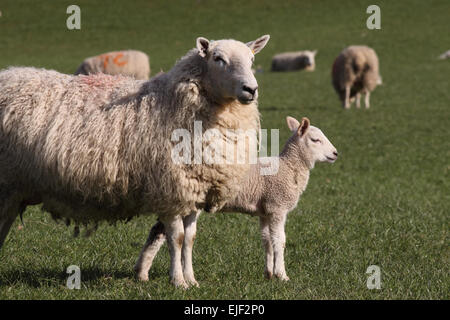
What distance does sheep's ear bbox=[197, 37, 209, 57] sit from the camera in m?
4.98

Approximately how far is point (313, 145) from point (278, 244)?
40.9 inches

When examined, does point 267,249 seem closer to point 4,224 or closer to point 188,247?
point 188,247

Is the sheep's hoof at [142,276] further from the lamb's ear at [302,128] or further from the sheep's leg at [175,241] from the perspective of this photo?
the lamb's ear at [302,128]

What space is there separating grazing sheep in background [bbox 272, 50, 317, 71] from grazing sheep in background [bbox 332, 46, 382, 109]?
15143mm

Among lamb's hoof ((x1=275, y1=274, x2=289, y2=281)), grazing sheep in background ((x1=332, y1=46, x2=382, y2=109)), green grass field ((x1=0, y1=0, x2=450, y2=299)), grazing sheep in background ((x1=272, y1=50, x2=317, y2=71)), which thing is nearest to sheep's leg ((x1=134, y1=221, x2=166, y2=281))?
green grass field ((x1=0, y1=0, x2=450, y2=299))

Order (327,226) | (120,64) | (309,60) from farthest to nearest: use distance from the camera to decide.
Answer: (309,60) < (120,64) < (327,226)

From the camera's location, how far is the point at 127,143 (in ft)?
16.4

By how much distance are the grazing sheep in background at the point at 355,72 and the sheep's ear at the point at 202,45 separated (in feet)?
55.1

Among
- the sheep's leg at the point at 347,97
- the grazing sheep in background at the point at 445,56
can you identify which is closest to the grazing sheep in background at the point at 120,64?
the sheep's leg at the point at 347,97

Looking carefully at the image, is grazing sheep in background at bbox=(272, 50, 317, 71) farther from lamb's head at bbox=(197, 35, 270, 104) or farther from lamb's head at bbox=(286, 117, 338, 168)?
lamb's head at bbox=(197, 35, 270, 104)

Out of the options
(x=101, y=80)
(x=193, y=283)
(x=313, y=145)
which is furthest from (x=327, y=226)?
(x=101, y=80)

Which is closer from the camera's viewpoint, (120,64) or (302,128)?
(302,128)
